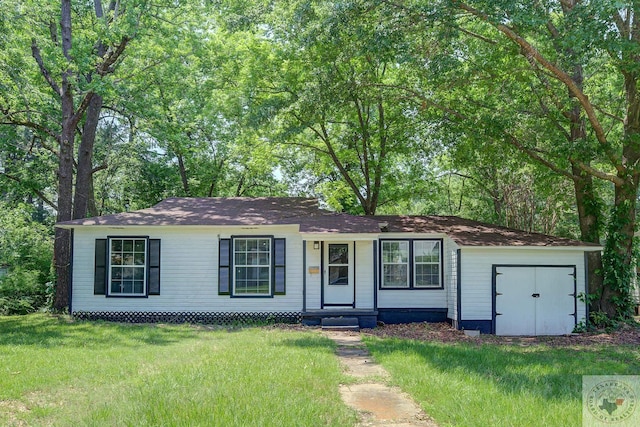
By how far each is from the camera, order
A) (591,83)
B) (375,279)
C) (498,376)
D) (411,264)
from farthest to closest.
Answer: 1. (591,83)
2. (411,264)
3. (375,279)
4. (498,376)

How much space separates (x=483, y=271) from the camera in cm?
1506

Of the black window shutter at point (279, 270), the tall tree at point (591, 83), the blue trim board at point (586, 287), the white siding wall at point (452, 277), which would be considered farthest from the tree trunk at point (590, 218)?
the black window shutter at point (279, 270)

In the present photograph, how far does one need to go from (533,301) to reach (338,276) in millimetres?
5240

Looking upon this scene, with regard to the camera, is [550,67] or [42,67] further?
[42,67]

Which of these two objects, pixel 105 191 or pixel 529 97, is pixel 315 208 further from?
pixel 105 191

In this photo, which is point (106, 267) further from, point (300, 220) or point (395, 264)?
point (395, 264)

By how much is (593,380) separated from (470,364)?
5.84ft

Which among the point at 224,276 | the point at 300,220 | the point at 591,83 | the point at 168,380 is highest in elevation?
the point at 591,83

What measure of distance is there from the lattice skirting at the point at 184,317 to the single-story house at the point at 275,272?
28 millimetres

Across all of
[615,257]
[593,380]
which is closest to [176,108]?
[615,257]

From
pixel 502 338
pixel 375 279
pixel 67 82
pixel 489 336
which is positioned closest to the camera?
pixel 502 338

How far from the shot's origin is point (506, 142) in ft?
51.5

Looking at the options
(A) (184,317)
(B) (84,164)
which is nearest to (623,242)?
(A) (184,317)

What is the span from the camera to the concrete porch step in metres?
14.6
